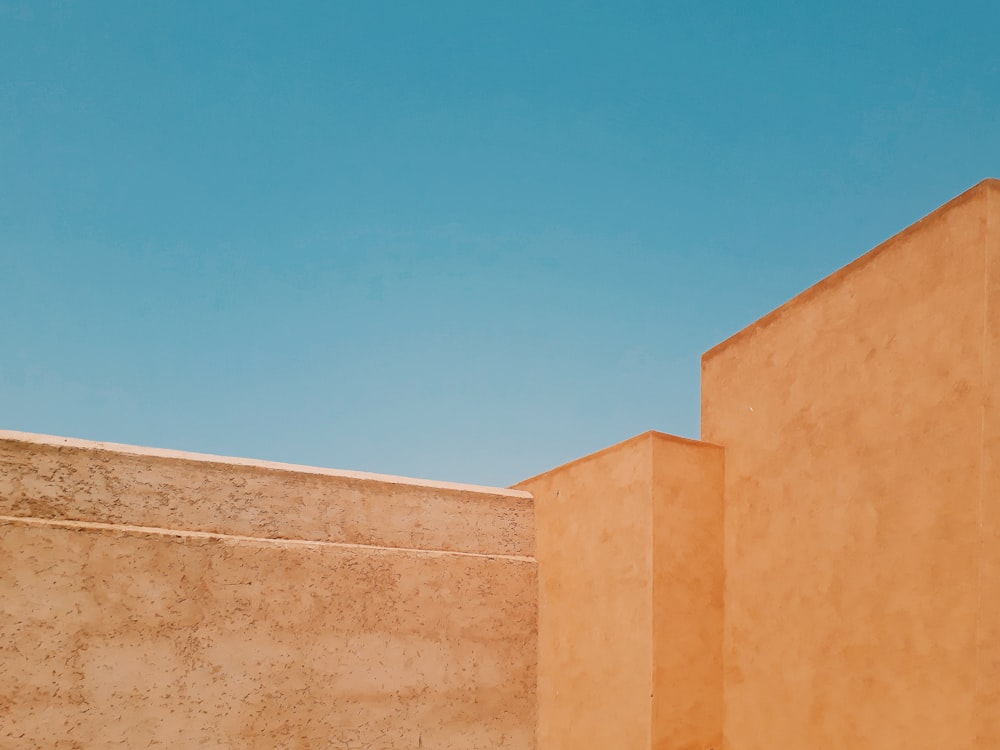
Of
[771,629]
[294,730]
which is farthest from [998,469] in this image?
[294,730]

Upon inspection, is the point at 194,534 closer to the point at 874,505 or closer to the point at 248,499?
the point at 248,499

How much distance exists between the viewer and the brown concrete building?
3.71m

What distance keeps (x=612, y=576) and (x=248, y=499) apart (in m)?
2.38

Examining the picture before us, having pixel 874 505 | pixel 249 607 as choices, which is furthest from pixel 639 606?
pixel 249 607

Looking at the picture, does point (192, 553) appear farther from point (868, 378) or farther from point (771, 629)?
point (868, 378)

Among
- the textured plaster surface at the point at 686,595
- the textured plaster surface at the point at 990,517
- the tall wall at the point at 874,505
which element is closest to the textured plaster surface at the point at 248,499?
the textured plaster surface at the point at 686,595

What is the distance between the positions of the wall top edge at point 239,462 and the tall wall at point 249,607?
19 millimetres

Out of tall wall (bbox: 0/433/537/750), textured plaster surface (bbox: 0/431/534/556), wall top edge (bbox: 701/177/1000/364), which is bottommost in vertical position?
tall wall (bbox: 0/433/537/750)

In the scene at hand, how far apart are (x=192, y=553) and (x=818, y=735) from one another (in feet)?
12.0

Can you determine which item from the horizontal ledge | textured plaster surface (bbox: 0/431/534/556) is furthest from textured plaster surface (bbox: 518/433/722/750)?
the horizontal ledge

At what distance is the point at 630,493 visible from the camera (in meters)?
5.16

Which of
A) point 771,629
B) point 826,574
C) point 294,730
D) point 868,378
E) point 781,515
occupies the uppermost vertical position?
point 868,378

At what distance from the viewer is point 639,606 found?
16.1 ft

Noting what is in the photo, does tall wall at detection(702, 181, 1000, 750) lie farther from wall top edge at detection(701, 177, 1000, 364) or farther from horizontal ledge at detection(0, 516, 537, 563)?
horizontal ledge at detection(0, 516, 537, 563)
